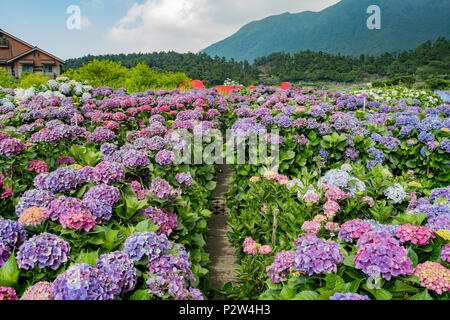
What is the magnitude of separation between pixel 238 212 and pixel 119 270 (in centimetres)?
283

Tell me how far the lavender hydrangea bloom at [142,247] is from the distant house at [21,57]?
48192 millimetres

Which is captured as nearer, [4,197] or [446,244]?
[446,244]

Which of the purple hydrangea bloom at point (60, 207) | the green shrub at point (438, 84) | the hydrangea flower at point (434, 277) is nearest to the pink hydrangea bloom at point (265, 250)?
the hydrangea flower at point (434, 277)

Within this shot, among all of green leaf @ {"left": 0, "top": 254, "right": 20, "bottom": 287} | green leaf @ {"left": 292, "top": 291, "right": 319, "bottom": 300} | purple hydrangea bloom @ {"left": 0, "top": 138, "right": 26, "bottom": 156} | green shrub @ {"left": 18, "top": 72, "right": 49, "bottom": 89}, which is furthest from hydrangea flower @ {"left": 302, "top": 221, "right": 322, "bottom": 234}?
green shrub @ {"left": 18, "top": 72, "right": 49, "bottom": 89}

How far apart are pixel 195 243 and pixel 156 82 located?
1445 centimetres

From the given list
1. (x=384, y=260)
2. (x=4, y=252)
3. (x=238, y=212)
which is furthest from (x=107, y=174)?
(x=238, y=212)

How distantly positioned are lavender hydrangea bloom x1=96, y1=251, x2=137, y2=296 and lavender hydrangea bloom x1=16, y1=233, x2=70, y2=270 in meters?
0.22

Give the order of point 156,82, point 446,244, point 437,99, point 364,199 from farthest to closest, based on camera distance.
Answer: point 156,82
point 437,99
point 364,199
point 446,244

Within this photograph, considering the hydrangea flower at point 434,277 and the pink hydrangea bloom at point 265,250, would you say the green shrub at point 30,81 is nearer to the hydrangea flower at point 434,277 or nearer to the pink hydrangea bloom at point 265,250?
the pink hydrangea bloom at point 265,250

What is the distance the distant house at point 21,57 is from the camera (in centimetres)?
4072

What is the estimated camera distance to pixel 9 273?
1382mm
